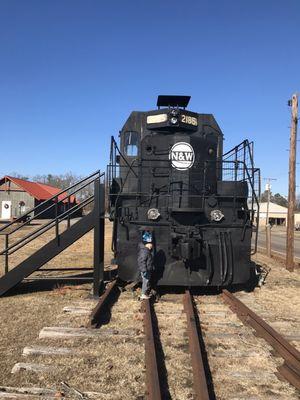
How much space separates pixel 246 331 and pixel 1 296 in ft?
17.4

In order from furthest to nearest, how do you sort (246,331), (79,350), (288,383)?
1. (246,331)
2. (79,350)
3. (288,383)

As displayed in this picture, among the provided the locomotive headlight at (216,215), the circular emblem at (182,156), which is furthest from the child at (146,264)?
the circular emblem at (182,156)

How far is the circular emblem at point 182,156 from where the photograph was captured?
10.2 meters

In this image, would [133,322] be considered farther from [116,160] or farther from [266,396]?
[116,160]

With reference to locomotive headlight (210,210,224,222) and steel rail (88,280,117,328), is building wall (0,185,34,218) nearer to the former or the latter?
steel rail (88,280,117,328)

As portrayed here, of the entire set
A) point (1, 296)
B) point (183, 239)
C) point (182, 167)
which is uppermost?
point (182, 167)

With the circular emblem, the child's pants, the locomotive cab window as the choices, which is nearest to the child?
the child's pants

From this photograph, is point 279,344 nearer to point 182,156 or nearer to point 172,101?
point 182,156

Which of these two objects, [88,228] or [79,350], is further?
[88,228]

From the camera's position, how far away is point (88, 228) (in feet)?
31.9

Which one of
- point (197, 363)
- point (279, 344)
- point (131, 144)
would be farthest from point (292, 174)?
point (197, 363)

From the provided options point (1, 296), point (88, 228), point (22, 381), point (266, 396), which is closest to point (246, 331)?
point (266, 396)

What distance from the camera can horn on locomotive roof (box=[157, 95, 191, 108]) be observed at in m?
11.7

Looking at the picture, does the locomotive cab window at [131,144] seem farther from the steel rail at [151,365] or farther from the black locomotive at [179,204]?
the steel rail at [151,365]
